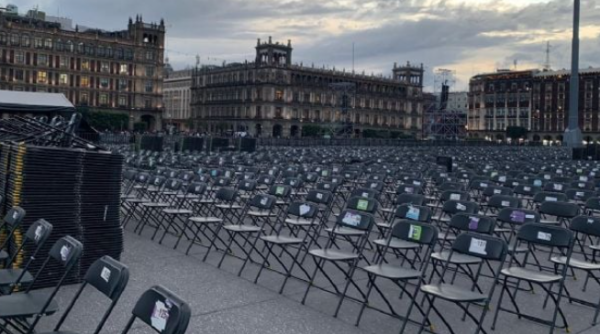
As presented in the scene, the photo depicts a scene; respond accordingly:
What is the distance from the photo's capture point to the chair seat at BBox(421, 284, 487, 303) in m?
4.82

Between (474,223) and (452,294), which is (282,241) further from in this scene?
(452,294)

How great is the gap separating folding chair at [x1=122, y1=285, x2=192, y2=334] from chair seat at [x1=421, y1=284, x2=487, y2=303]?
252 cm

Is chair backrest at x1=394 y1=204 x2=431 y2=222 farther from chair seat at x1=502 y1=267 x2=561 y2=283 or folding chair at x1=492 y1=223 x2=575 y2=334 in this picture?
chair seat at x1=502 y1=267 x2=561 y2=283

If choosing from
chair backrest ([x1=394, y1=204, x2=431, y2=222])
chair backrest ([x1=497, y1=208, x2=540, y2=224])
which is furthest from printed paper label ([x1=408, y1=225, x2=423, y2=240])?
chair backrest ([x1=497, y1=208, x2=540, y2=224])

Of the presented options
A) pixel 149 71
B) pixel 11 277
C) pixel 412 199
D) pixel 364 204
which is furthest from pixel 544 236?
pixel 149 71

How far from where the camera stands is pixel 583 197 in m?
10.2

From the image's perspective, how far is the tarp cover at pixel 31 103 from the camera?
13.6 metres

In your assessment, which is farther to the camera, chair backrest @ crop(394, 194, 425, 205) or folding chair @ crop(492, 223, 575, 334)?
chair backrest @ crop(394, 194, 425, 205)

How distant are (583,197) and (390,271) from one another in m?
6.21

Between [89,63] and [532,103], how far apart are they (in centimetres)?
8583

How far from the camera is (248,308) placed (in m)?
5.92

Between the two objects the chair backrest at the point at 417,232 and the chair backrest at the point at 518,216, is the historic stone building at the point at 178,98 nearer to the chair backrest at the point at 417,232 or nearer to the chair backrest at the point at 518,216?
the chair backrest at the point at 518,216

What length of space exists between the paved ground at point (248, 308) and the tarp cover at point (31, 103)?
25.7 feet

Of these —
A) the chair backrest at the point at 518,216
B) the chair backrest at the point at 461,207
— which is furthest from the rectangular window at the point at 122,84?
the chair backrest at the point at 518,216
